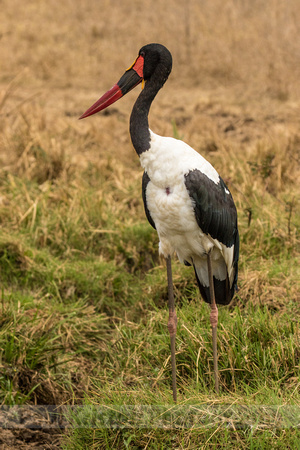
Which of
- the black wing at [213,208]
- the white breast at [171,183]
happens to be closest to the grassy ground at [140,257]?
the black wing at [213,208]

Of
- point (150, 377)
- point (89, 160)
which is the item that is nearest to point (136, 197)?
point (89, 160)

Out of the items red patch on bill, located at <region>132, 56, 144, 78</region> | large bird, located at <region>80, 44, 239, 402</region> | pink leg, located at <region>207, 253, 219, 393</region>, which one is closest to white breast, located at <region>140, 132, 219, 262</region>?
large bird, located at <region>80, 44, 239, 402</region>

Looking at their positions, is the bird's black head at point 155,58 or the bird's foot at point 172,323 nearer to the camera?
the bird's black head at point 155,58

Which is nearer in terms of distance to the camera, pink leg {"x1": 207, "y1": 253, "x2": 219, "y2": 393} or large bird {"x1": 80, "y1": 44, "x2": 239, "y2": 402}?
large bird {"x1": 80, "y1": 44, "x2": 239, "y2": 402}

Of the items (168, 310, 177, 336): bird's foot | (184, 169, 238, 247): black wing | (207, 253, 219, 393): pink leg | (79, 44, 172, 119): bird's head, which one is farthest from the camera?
(168, 310, 177, 336): bird's foot

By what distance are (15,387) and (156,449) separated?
1170 mm

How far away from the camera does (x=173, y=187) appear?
10.1 feet

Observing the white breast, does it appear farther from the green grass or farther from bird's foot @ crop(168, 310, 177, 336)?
the green grass

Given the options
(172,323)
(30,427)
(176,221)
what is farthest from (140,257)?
(176,221)

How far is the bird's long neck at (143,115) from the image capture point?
121 inches

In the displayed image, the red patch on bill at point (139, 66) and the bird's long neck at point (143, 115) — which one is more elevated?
the red patch on bill at point (139, 66)

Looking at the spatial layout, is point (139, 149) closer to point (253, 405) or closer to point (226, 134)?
point (253, 405)

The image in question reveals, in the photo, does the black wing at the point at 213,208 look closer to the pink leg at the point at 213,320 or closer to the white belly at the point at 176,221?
the white belly at the point at 176,221

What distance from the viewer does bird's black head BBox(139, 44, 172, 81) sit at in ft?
10.3
